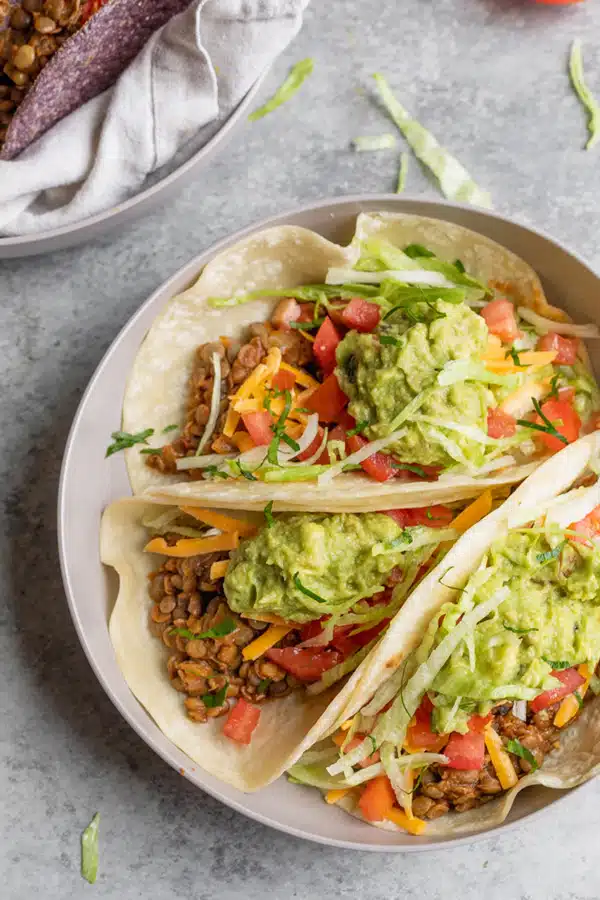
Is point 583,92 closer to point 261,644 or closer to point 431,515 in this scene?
point 431,515

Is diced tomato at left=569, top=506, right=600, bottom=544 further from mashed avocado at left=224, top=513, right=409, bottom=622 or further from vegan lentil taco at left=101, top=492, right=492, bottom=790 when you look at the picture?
mashed avocado at left=224, top=513, right=409, bottom=622

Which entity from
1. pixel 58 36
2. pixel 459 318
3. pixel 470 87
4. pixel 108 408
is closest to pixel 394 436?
pixel 459 318

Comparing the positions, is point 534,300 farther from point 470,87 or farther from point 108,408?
point 108,408

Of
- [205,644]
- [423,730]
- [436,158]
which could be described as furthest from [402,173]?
[423,730]

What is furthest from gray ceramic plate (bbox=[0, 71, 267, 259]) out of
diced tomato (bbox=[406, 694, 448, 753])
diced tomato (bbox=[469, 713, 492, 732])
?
diced tomato (bbox=[469, 713, 492, 732])

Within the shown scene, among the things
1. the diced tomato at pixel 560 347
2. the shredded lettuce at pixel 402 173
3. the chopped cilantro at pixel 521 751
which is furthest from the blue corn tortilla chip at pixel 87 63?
the chopped cilantro at pixel 521 751
